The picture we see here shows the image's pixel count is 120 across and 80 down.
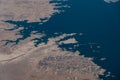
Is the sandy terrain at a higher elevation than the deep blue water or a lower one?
lower

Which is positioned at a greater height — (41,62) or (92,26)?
A: (92,26)

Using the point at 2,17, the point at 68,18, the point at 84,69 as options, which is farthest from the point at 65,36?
the point at 2,17

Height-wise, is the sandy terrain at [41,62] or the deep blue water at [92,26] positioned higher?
the deep blue water at [92,26]

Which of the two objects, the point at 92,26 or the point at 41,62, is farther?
the point at 92,26

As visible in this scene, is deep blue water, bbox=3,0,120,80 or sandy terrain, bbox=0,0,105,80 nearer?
sandy terrain, bbox=0,0,105,80

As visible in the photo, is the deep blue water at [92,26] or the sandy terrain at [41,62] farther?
the deep blue water at [92,26]

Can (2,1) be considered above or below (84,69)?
above

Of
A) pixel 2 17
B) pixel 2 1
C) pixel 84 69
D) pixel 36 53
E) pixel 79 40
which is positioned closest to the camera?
pixel 84 69

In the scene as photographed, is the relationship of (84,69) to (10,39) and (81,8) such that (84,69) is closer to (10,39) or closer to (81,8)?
(10,39)
